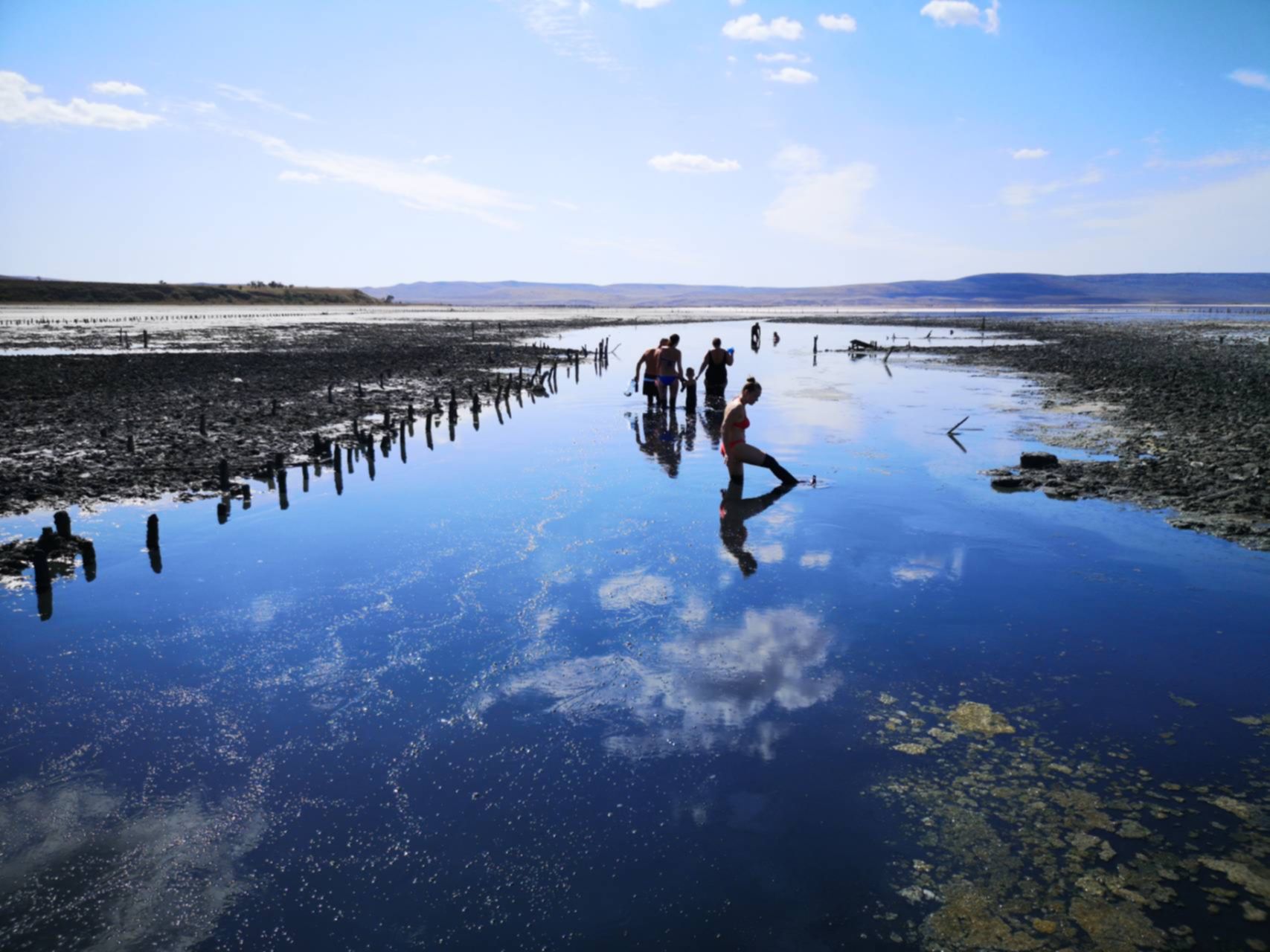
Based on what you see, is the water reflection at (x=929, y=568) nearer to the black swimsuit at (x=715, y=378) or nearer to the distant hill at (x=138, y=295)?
the black swimsuit at (x=715, y=378)

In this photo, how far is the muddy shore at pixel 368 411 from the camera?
14.2 meters

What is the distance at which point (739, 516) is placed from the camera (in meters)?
12.7

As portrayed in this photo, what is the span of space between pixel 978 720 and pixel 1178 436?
1566 cm

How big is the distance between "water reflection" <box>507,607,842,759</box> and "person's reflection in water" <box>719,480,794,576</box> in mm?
2160

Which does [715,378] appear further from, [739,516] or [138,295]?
[138,295]

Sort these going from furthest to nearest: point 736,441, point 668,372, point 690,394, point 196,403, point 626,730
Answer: point 196,403, point 668,372, point 690,394, point 736,441, point 626,730

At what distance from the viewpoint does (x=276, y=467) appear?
1589 centimetres

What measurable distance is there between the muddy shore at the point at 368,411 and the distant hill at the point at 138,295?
261 feet

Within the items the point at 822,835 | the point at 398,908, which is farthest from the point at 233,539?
the point at 822,835

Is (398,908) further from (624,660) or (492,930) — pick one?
(624,660)

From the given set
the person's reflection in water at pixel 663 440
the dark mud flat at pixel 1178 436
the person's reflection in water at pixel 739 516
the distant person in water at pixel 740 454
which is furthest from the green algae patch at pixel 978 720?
the person's reflection in water at pixel 663 440

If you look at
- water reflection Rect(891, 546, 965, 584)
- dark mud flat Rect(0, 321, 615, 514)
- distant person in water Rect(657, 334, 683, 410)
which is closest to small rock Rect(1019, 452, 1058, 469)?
water reflection Rect(891, 546, 965, 584)

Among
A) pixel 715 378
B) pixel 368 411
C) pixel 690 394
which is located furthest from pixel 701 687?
pixel 368 411

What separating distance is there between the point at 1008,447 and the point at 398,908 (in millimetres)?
17334
